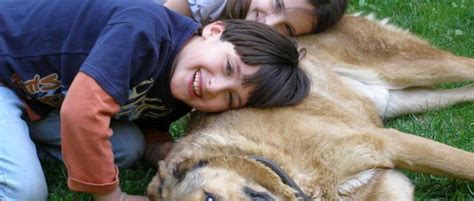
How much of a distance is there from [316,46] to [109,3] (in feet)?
5.24

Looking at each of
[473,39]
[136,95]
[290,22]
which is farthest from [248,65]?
[473,39]

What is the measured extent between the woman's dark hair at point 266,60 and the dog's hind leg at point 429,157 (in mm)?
535

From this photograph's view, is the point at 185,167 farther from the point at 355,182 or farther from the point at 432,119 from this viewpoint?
the point at 432,119

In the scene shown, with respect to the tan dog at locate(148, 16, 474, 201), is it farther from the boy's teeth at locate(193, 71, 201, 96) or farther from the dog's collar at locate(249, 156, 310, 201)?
the boy's teeth at locate(193, 71, 201, 96)

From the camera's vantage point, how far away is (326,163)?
3432 millimetres

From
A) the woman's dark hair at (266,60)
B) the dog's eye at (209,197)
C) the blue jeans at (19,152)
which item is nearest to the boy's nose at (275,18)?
the woman's dark hair at (266,60)

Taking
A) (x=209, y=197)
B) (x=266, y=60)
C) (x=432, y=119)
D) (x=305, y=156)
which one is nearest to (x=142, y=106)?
(x=266, y=60)

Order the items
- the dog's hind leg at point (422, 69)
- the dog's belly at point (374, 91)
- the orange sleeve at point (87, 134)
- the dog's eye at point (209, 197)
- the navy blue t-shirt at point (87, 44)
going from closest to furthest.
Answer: the dog's eye at point (209, 197) → the orange sleeve at point (87, 134) → the navy blue t-shirt at point (87, 44) → the dog's belly at point (374, 91) → the dog's hind leg at point (422, 69)

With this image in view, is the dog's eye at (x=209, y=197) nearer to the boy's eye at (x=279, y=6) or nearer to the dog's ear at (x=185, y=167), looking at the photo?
the dog's ear at (x=185, y=167)

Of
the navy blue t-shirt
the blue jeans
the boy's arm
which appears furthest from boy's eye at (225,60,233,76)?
the blue jeans

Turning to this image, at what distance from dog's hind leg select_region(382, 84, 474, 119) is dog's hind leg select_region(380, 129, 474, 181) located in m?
1.22

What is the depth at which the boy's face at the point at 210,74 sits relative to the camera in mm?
3453

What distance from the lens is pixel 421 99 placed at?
4.95 m

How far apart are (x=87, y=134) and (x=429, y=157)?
1.61 meters
